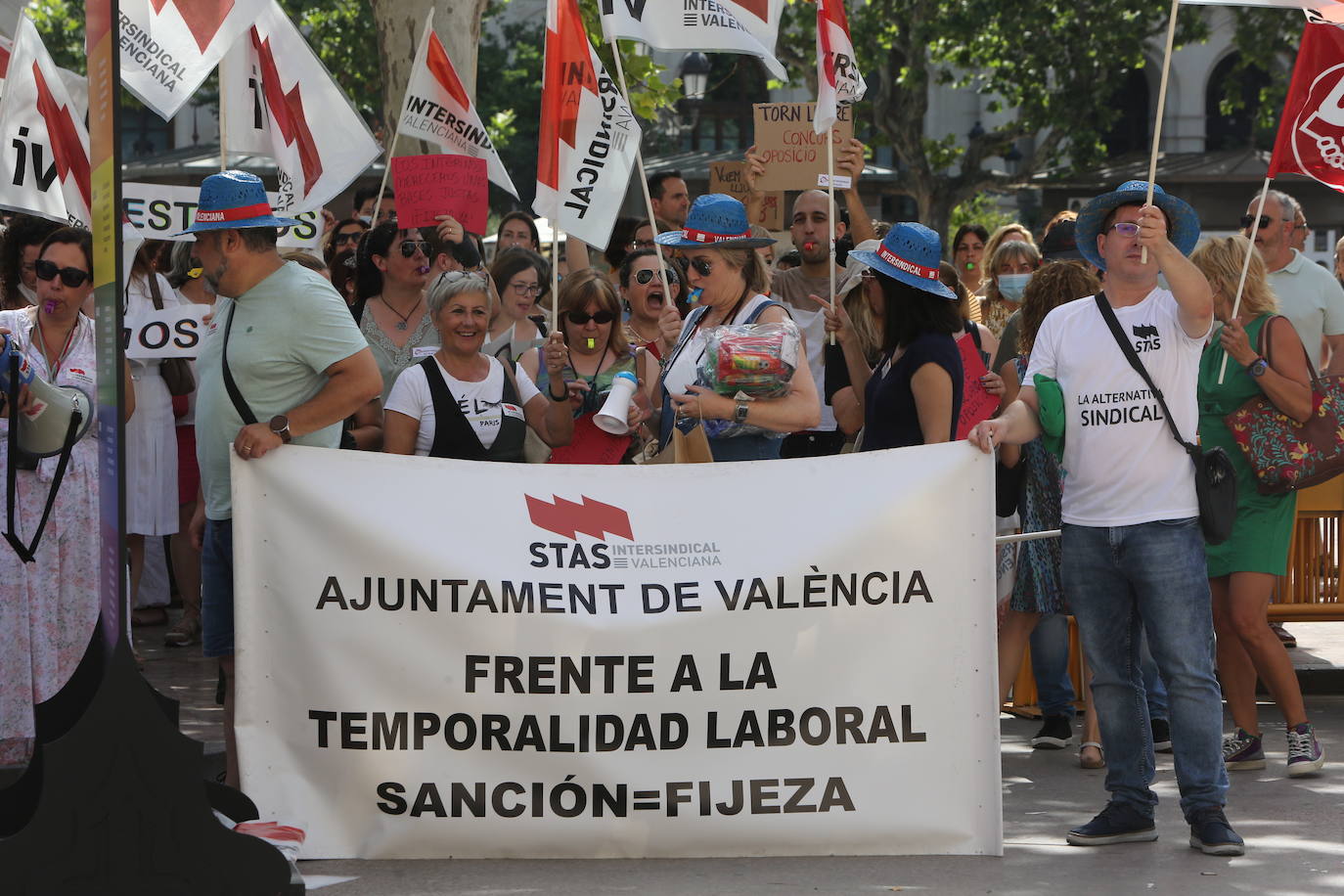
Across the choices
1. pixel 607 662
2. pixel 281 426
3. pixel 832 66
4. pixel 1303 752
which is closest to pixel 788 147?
pixel 832 66

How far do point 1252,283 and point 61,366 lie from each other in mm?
4539

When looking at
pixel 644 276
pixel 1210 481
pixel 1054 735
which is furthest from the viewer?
pixel 644 276

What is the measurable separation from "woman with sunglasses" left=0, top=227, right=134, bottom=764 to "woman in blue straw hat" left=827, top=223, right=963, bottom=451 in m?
2.86

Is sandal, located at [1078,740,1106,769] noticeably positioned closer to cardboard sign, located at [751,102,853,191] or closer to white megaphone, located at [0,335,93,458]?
cardboard sign, located at [751,102,853,191]

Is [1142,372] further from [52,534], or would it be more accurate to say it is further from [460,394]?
[52,534]

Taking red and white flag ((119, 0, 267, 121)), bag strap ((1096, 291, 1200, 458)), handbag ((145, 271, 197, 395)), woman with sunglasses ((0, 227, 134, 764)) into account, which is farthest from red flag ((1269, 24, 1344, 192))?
handbag ((145, 271, 197, 395))

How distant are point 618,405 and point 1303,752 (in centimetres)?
286

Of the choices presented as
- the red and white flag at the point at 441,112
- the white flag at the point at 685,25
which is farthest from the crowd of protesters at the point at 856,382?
the red and white flag at the point at 441,112

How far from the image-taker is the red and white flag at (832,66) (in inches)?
303

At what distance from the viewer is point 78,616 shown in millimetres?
6918

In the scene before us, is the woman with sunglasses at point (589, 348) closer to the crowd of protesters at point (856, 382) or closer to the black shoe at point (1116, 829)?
the crowd of protesters at point (856, 382)

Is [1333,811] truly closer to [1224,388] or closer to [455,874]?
[1224,388]

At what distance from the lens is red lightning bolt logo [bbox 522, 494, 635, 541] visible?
5.37 meters

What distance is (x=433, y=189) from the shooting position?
8.61m
